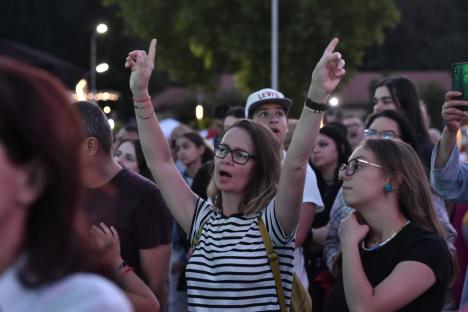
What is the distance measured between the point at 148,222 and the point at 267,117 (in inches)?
88.5

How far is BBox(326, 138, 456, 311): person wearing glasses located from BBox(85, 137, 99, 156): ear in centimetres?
115

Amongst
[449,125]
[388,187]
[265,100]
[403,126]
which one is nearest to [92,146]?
[388,187]

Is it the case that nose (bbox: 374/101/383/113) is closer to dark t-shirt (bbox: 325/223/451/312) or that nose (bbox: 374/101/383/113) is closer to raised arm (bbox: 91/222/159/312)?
dark t-shirt (bbox: 325/223/451/312)

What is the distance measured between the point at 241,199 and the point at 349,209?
1.61 metres

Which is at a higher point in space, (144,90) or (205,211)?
(144,90)

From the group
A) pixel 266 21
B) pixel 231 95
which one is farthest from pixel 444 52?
pixel 266 21

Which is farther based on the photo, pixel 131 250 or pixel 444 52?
pixel 444 52

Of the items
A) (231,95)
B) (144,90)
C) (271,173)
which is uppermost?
(144,90)

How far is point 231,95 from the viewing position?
45906mm

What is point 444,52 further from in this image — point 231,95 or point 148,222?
point 148,222

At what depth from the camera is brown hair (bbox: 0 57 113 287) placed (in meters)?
1.94

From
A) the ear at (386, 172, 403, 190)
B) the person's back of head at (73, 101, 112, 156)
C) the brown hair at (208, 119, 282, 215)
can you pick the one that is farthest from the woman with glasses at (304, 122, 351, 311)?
the person's back of head at (73, 101, 112, 156)

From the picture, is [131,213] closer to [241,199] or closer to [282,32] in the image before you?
[241,199]

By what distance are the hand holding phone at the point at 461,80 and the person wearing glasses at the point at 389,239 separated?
35 centimetres
